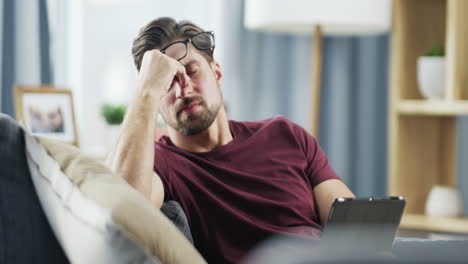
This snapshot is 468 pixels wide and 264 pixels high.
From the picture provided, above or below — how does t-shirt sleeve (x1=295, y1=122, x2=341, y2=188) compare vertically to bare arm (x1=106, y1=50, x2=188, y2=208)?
below

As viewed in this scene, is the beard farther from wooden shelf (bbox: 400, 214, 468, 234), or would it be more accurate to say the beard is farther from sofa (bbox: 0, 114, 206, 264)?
wooden shelf (bbox: 400, 214, 468, 234)

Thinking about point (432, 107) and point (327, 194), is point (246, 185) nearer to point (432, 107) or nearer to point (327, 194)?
point (327, 194)

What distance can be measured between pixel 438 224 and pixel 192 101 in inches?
68.3

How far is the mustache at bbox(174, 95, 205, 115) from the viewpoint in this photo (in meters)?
1.70

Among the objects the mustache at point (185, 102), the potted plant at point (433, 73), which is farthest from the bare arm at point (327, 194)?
the potted plant at point (433, 73)

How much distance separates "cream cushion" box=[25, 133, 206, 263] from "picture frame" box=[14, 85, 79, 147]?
5.14 feet

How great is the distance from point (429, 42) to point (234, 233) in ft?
6.82

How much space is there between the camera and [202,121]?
5.62 ft

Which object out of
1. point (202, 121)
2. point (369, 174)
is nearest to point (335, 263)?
point (202, 121)

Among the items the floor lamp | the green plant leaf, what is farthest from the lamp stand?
the green plant leaf

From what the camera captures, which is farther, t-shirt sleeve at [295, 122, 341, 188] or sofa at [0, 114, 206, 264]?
t-shirt sleeve at [295, 122, 341, 188]

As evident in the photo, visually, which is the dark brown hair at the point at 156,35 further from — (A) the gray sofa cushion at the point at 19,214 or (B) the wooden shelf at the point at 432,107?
(B) the wooden shelf at the point at 432,107

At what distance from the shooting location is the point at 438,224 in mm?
3078

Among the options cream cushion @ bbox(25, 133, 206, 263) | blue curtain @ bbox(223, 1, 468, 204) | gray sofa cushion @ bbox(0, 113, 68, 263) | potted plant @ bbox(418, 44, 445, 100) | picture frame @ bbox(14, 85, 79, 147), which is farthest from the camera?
blue curtain @ bbox(223, 1, 468, 204)
